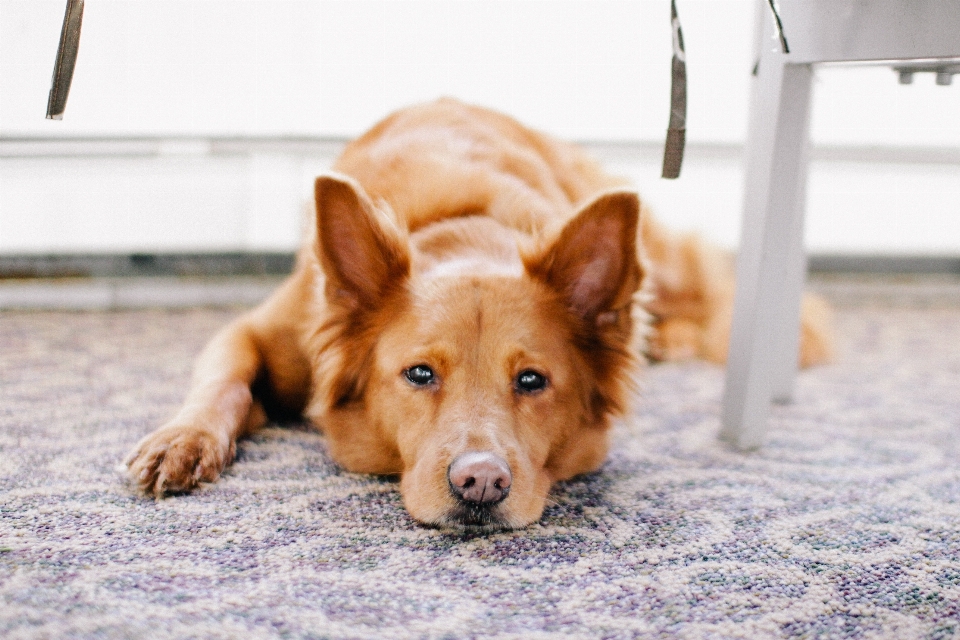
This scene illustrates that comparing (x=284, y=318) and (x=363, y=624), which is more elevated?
(x=284, y=318)

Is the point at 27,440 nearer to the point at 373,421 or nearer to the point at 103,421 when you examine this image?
the point at 103,421

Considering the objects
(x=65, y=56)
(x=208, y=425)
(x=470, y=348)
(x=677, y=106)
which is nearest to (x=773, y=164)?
(x=677, y=106)

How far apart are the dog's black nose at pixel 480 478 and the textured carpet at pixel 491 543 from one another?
86mm

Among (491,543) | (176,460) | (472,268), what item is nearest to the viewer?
(491,543)

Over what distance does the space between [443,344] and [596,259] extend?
0.43m

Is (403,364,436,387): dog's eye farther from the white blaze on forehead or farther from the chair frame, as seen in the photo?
the chair frame

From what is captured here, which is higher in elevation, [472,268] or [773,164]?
[773,164]

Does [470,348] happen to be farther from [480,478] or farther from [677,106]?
[677,106]

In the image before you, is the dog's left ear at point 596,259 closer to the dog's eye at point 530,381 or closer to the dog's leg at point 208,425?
the dog's eye at point 530,381

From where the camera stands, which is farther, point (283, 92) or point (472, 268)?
point (283, 92)

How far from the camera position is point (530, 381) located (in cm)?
188

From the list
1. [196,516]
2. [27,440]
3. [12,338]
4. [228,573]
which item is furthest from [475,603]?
[12,338]

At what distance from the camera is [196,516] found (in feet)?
5.37

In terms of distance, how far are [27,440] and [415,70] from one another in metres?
2.74
